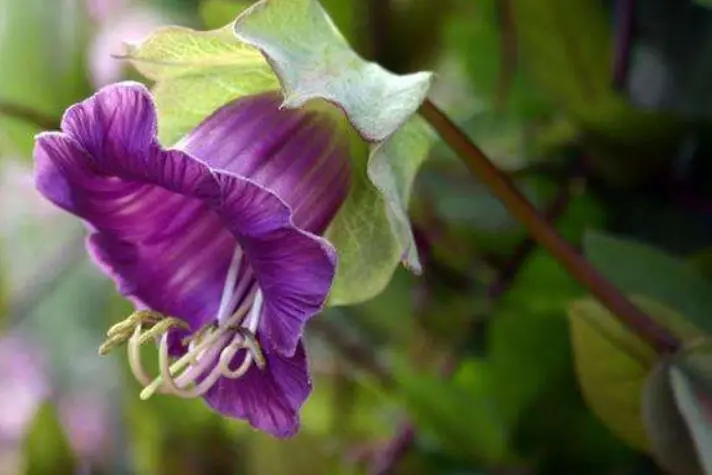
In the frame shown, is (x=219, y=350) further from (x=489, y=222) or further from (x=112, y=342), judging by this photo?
(x=489, y=222)

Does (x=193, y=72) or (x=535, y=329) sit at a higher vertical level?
(x=193, y=72)

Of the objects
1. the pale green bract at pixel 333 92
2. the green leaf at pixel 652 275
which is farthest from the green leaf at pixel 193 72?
the green leaf at pixel 652 275

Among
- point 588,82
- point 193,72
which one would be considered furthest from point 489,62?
point 193,72

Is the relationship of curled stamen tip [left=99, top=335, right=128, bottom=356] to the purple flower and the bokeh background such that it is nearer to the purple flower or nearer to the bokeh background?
the purple flower

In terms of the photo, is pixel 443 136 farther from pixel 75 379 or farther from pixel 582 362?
pixel 75 379

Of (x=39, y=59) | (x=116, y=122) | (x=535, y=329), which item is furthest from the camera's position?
(x=39, y=59)

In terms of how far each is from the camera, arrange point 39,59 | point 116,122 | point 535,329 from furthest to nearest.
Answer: point 39,59 → point 535,329 → point 116,122

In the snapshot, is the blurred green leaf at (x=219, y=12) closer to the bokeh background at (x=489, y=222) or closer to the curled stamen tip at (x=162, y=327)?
the bokeh background at (x=489, y=222)

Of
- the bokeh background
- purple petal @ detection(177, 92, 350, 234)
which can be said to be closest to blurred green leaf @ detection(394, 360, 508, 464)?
the bokeh background
